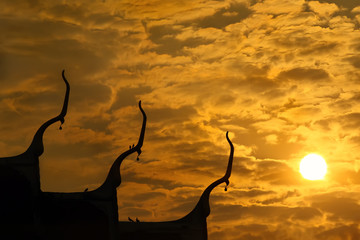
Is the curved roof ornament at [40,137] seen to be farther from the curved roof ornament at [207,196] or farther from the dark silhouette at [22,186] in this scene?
the curved roof ornament at [207,196]

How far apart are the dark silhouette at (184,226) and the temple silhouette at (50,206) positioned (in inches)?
12.2

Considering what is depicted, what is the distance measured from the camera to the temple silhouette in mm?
43594

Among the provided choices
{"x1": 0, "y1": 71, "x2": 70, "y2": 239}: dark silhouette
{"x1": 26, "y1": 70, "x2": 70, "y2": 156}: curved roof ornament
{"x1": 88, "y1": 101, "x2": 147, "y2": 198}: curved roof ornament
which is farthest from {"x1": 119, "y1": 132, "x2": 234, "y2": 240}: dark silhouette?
{"x1": 26, "y1": 70, "x2": 70, "y2": 156}: curved roof ornament

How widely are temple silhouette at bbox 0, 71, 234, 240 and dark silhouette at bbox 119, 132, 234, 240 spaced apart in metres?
0.31

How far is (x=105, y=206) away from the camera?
150 ft

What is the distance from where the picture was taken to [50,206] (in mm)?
44594

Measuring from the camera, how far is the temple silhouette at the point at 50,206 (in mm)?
43594

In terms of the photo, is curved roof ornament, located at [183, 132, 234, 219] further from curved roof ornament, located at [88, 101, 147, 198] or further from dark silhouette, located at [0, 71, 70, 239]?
dark silhouette, located at [0, 71, 70, 239]

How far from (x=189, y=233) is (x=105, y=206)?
5933 millimetres

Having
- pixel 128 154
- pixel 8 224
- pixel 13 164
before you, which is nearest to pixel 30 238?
pixel 8 224

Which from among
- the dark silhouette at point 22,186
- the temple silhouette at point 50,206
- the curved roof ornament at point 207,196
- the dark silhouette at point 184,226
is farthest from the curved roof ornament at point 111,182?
the curved roof ornament at point 207,196

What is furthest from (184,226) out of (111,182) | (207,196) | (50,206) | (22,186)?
(22,186)

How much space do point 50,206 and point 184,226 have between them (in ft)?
28.2

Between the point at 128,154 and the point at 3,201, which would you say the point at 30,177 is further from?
the point at 128,154
